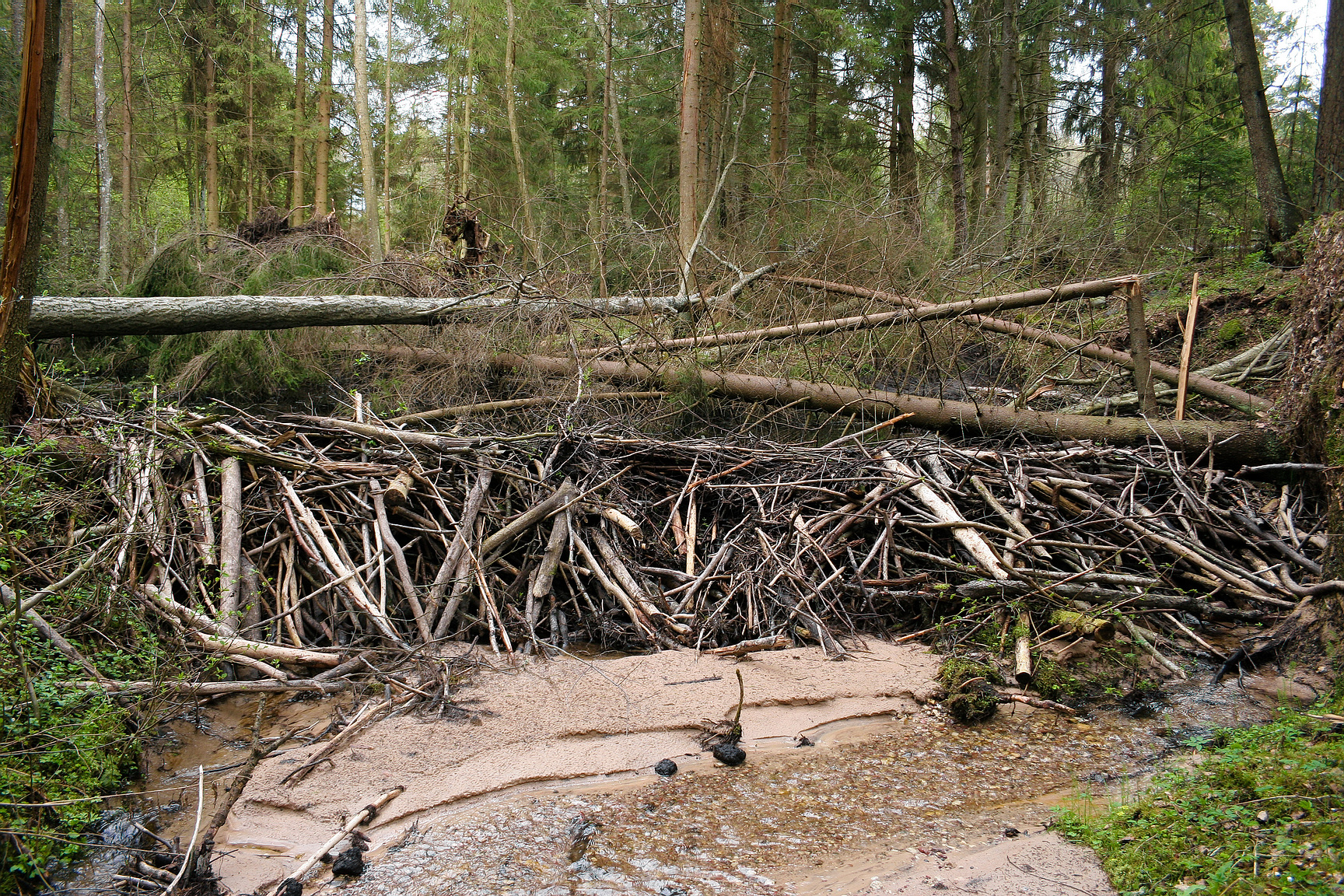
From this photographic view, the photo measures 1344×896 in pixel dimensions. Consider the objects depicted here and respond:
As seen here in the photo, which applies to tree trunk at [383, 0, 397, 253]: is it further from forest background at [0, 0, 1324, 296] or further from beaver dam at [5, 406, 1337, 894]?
beaver dam at [5, 406, 1337, 894]

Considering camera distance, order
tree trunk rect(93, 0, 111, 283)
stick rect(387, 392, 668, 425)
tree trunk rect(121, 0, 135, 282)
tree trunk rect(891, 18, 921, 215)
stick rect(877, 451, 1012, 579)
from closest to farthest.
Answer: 1. stick rect(877, 451, 1012, 579)
2. stick rect(387, 392, 668, 425)
3. tree trunk rect(93, 0, 111, 283)
4. tree trunk rect(121, 0, 135, 282)
5. tree trunk rect(891, 18, 921, 215)

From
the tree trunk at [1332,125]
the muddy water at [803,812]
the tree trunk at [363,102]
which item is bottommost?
the muddy water at [803,812]

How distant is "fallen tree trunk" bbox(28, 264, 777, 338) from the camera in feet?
23.6

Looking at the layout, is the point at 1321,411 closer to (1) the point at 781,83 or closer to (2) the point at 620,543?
(2) the point at 620,543

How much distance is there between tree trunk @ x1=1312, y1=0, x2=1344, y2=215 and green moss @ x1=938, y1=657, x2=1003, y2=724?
32.8 feet

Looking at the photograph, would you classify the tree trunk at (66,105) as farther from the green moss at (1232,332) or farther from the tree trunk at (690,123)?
the green moss at (1232,332)

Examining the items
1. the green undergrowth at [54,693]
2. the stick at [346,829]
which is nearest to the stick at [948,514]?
the stick at [346,829]

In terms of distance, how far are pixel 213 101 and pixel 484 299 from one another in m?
14.8

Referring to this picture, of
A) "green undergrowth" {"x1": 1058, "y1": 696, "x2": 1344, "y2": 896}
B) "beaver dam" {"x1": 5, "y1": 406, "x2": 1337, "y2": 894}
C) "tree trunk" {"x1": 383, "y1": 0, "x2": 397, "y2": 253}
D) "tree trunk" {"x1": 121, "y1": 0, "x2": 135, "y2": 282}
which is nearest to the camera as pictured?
"green undergrowth" {"x1": 1058, "y1": 696, "x2": 1344, "y2": 896}

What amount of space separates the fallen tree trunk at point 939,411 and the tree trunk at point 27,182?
156 inches

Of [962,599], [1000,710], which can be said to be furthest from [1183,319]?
[1000,710]

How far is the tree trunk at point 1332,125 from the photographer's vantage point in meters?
9.83

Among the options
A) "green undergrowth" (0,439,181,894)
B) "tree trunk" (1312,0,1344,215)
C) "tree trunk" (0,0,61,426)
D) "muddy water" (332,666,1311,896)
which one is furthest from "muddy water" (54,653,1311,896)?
"tree trunk" (1312,0,1344,215)

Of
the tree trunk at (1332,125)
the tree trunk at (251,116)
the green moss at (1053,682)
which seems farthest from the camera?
the tree trunk at (251,116)
